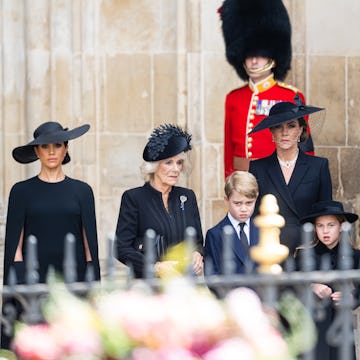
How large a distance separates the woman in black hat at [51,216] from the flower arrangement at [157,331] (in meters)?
2.92

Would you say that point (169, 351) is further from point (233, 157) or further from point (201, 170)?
point (201, 170)

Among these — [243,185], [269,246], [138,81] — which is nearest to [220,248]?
[243,185]

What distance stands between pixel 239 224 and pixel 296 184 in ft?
1.86

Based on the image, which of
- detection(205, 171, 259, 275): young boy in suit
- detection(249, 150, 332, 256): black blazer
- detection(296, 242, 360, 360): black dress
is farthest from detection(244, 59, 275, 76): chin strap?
detection(296, 242, 360, 360): black dress

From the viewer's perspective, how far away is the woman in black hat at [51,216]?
7.88m

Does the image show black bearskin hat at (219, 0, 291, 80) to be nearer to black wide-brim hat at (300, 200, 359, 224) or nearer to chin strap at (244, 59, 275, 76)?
chin strap at (244, 59, 275, 76)

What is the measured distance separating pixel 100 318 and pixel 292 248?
3107mm

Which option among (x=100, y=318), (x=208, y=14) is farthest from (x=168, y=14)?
(x=100, y=318)

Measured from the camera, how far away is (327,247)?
7.54 metres

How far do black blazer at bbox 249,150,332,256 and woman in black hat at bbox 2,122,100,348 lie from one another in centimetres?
90

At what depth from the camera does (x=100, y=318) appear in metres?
4.91

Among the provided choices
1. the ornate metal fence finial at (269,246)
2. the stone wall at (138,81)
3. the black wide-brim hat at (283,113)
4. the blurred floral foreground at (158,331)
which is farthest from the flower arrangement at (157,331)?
the stone wall at (138,81)

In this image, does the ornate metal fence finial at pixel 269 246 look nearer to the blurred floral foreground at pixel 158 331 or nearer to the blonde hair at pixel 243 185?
the blurred floral foreground at pixel 158 331

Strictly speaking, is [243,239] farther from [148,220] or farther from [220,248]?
[148,220]
